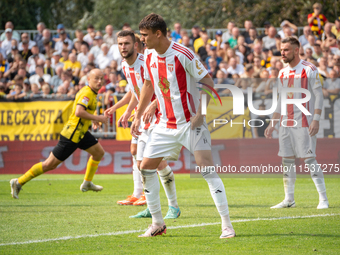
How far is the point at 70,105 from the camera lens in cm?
1484

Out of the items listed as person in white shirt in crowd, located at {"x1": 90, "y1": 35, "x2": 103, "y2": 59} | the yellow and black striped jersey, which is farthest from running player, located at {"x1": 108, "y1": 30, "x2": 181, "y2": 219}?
person in white shirt in crowd, located at {"x1": 90, "y1": 35, "x2": 103, "y2": 59}

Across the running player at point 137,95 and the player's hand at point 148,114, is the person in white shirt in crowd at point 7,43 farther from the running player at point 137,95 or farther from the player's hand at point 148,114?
the player's hand at point 148,114

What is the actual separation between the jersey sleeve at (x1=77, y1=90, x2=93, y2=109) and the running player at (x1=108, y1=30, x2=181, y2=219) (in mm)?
1484

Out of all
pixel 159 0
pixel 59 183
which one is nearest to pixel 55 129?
pixel 59 183

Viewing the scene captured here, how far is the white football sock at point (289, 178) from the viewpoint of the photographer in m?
7.90

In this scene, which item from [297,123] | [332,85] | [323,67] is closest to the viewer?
[297,123]

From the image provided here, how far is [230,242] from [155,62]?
2120 millimetres

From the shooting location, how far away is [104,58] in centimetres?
1798

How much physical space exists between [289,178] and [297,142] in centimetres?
58

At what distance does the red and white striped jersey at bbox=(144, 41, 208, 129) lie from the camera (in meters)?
5.55

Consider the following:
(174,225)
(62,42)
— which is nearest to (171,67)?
(174,225)

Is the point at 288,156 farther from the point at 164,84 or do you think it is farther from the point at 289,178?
the point at 164,84

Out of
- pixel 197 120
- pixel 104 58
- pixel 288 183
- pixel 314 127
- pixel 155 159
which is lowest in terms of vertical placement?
pixel 288 183

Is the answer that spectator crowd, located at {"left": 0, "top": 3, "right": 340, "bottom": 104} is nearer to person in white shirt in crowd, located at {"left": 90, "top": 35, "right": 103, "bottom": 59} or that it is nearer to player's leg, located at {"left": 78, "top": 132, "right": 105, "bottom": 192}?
person in white shirt in crowd, located at {"left": 90, "top": 35, "right": 103, "bottom": 59}
